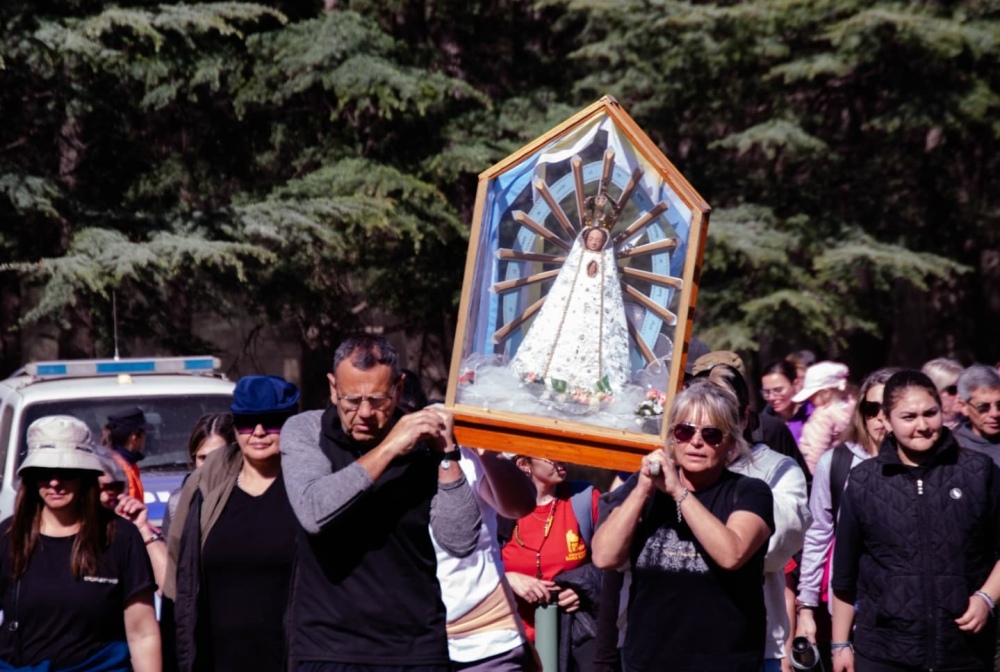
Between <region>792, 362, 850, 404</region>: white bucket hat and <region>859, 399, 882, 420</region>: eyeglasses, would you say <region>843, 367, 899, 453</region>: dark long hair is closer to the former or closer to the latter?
<region>859, 399, 882, 420</region>: eyeglasses

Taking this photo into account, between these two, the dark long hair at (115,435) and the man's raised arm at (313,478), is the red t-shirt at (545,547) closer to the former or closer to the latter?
the man's raised arm at (313,478)

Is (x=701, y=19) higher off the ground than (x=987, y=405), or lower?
higher

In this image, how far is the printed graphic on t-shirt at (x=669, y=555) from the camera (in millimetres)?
4859

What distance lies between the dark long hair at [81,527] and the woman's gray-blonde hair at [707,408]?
206 centimetres

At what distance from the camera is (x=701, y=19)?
15.5 meters

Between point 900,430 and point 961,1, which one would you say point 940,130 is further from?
point 900,430

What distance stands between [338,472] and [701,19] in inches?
470

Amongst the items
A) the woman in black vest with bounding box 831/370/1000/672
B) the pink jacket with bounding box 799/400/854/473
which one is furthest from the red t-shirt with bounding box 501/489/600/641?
the pink jacket with bounding box 799/400/854/473

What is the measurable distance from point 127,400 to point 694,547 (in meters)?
6.27

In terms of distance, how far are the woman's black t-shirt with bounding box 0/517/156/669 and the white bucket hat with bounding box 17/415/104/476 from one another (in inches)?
10.2

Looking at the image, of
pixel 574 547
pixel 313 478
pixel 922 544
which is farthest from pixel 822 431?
pixel 313 478

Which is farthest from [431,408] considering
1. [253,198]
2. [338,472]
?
[253,198]

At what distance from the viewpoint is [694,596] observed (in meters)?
4.84

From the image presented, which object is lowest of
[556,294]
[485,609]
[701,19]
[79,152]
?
[485,609]
